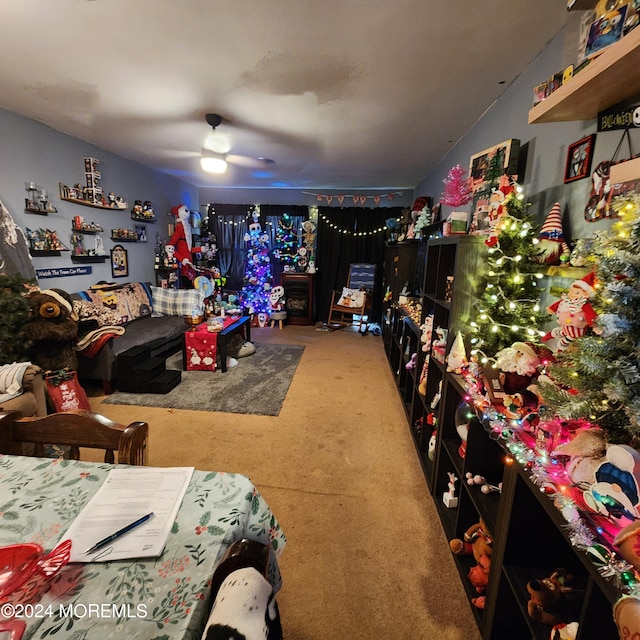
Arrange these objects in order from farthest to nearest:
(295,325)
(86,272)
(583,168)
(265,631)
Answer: (295,325) → (86,272) → (583,168) → (265,631)

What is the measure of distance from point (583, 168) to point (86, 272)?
14.3 ft

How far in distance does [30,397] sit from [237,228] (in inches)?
175

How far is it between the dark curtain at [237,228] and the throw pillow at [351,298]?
1283 millimetres

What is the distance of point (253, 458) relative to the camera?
2.17 m

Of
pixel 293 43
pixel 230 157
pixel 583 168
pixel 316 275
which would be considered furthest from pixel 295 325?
pixel 583 168

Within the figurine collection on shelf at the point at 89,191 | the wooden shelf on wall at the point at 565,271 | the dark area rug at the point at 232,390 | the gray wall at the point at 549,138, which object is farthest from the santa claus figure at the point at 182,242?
the wooden shelf on wall at the point at 565,271

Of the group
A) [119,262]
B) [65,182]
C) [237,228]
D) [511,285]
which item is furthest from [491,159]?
[237,228]

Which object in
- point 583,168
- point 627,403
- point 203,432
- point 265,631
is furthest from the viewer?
point 203,432

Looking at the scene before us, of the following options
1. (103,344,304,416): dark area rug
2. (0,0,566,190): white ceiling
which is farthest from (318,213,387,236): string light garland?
(103,344,304,416): dark area rug

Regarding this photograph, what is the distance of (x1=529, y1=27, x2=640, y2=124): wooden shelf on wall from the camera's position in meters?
0.81

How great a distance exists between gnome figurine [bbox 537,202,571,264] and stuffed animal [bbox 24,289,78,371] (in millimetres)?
3167

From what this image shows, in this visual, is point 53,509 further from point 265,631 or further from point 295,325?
point 295,325

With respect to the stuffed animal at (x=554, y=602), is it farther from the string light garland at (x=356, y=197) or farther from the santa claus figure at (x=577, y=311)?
the string light garland at (x=356, y=197)

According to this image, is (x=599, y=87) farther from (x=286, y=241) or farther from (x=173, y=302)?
(x=286, y=241)
